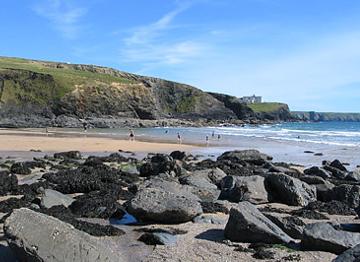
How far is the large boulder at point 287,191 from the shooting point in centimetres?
1428

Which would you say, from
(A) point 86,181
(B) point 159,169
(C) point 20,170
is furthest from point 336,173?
(C) point 20,170

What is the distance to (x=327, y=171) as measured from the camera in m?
22.6

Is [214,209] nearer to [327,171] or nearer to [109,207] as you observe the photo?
[109,207]

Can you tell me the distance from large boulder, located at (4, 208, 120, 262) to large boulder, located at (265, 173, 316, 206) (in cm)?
815

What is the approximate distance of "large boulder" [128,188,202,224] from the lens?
10695 mm

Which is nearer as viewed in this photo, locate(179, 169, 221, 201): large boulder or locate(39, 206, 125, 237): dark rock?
locate(39, 206, 125, 237): dark rock

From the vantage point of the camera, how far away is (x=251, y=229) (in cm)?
951

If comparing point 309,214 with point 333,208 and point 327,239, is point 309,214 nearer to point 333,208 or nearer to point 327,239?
point 333,208

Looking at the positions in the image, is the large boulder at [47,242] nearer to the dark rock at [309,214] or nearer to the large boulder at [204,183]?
the dark rock at [309,214]

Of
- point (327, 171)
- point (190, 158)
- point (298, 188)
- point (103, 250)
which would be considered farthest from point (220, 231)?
point (190, 158)

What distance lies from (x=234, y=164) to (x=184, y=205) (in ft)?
45.5

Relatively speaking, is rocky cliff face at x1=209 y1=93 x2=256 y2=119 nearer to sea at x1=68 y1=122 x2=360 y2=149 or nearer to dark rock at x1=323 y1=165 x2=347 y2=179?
sea at x1=68 y1=122 x2=360 y2=149

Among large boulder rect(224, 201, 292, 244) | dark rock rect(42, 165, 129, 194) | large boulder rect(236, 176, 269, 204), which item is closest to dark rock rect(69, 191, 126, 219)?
dark rock rect(42, 165, 129, 194)

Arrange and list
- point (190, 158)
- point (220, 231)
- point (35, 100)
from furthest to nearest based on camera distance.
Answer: point (35, 100) → point (190, 158) → point (220, 231)
